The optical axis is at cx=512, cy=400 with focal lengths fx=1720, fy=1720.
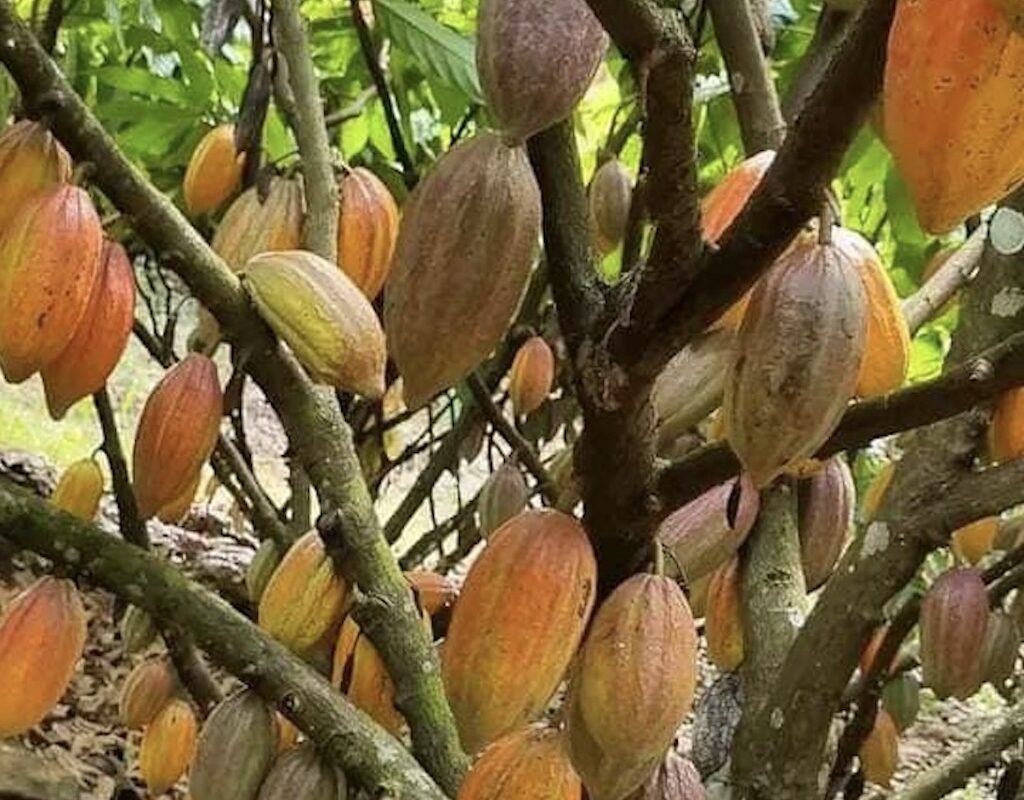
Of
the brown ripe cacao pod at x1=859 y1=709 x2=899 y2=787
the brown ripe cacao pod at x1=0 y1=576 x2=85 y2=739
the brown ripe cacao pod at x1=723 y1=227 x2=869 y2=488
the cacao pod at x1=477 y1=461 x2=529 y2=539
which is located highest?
the brown ripe cacao pod at x1=723 y1=227 x2=869 y2=488

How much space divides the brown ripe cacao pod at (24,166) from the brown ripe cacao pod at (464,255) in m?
0.35

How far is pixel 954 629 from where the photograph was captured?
3.46ft

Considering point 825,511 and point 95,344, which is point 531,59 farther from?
point 825,511

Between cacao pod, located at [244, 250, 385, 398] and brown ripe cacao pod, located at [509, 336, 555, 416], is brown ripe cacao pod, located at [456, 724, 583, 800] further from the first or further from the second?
brown ripe cacao pod, located at [509, 336, 555, 416]

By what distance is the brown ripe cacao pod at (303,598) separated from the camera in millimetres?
859

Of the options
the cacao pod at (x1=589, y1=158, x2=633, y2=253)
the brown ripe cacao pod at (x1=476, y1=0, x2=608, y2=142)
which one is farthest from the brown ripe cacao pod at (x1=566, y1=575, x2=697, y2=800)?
the cacao pod at (x1=589, y1=158, x2=633, y2=253)

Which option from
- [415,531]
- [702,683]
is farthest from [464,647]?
[415,531]

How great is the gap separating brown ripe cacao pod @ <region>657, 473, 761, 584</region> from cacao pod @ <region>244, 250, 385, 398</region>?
187 millimetres

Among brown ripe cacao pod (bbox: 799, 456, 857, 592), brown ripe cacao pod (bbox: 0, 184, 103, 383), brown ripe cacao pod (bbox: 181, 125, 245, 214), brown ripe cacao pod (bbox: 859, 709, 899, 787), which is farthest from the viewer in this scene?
brown ripe cacao pod (bbox: 859, 709, 899, 787)

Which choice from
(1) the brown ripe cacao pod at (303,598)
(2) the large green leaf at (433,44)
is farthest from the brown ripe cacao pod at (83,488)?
(2) the large green leaf at (433,44)

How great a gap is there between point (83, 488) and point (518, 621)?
2.05 feet

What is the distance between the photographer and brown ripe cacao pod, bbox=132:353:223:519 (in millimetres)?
865

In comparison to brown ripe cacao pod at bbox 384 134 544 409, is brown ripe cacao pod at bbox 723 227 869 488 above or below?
below

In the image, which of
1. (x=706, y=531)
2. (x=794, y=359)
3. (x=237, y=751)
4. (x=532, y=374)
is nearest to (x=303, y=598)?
(x=237, y=751)
